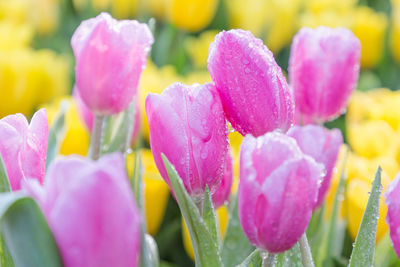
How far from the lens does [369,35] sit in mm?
1762

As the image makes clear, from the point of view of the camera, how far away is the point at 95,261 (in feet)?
1.02

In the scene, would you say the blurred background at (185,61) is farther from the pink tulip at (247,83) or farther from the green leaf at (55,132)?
the pink tulip at (247,83)

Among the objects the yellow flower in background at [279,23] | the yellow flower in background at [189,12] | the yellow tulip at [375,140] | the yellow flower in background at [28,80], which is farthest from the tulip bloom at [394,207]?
the yellow flower in background at [279,23]

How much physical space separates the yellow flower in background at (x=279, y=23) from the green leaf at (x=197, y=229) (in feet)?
4.75

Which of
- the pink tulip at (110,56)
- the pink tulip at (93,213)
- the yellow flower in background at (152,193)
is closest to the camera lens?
the pink tulip at (93,213)

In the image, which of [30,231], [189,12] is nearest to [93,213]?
[30,231]

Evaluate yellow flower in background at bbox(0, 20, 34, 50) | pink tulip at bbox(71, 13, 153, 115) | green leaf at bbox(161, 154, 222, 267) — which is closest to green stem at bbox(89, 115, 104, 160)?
pink tulip at bbox(71, 13, 153, 115)

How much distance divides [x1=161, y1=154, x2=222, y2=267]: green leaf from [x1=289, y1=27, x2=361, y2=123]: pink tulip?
266mm

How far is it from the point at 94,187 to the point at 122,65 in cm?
24

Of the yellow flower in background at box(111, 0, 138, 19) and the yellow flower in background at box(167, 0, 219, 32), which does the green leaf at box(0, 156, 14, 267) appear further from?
the yellow flower in background at box(111, 0, 138, 19)

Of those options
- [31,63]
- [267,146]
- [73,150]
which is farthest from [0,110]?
[267,146]

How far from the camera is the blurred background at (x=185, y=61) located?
3.02ft

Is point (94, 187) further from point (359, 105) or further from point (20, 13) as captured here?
point (20, 13)

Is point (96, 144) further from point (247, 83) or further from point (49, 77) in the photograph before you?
point (49, 77)
